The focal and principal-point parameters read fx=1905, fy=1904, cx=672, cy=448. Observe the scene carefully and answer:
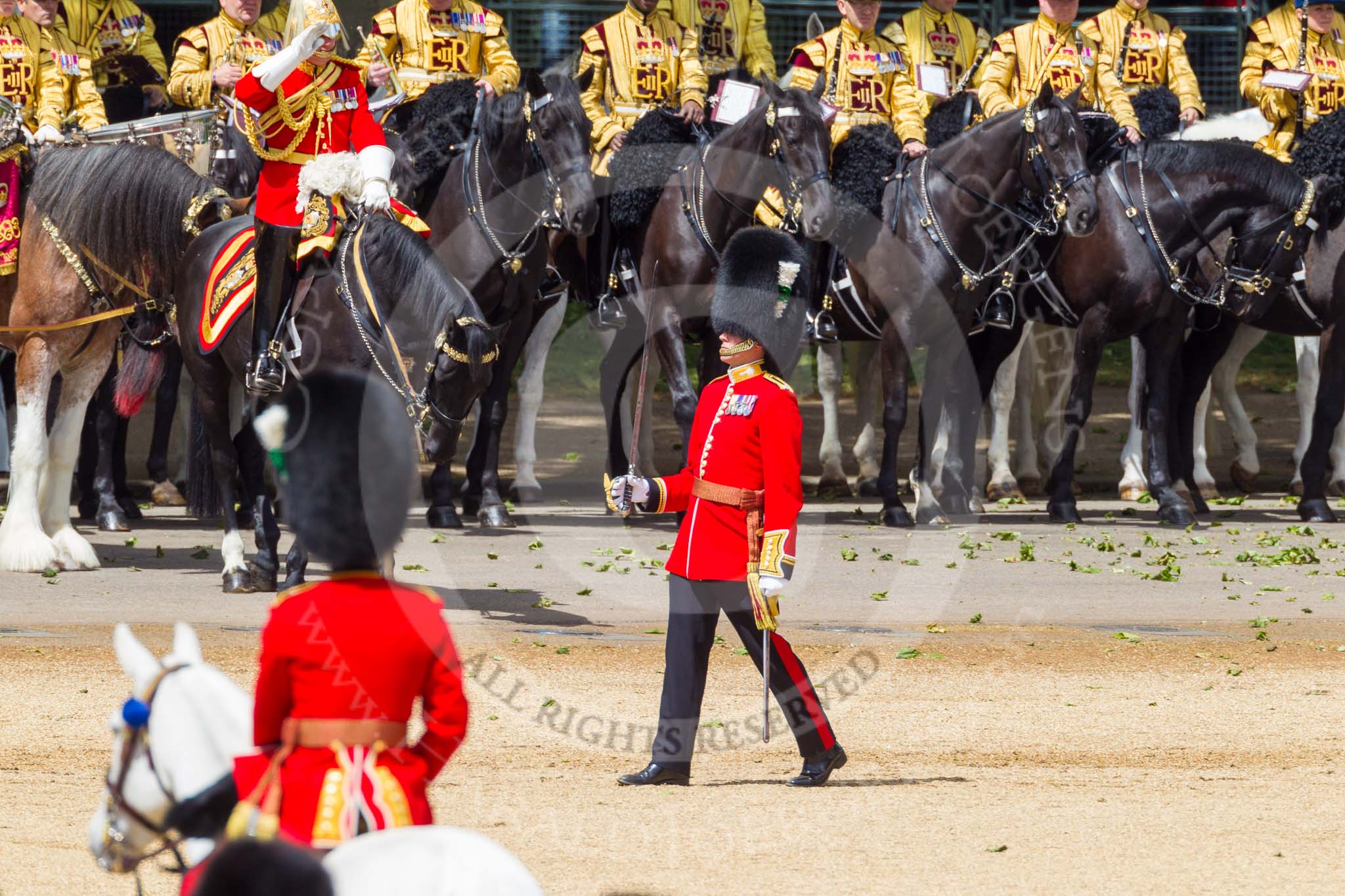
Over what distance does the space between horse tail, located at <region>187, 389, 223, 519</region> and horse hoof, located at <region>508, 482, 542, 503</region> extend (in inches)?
95.7

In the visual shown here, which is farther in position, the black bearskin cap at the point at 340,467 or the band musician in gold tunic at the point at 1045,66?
the band musician in gold tunic at the point at 1045,66

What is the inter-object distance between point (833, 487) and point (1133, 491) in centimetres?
200

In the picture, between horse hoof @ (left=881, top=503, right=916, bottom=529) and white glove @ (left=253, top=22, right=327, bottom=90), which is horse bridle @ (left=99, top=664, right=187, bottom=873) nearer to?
white glove @ (left=253, top=22, right=327, bottom=90)

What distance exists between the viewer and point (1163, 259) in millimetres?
11344

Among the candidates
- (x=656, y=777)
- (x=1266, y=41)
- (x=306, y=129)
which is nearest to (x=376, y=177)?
(x=306, y=129)

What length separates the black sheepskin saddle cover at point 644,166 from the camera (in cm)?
1093

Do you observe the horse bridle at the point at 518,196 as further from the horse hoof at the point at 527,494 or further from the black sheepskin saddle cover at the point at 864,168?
the horse hoof at the point at 527,494

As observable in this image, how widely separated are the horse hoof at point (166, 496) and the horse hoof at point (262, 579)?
11.7 ft

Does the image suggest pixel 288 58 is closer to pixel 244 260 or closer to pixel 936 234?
pixel 244 260

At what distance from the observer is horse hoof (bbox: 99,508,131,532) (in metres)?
10.7

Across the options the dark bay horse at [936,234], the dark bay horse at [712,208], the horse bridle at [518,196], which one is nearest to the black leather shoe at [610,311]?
the dark bay horse at [712,208]

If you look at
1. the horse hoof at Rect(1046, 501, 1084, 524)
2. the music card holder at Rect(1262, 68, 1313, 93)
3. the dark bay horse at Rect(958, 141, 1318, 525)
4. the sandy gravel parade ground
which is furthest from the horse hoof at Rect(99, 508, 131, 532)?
the music card holder at Rect(1262, 68, 1313, 93)

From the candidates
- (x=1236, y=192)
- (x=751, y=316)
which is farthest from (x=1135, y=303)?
(x=751, y=316)

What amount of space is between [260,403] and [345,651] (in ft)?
17.7
